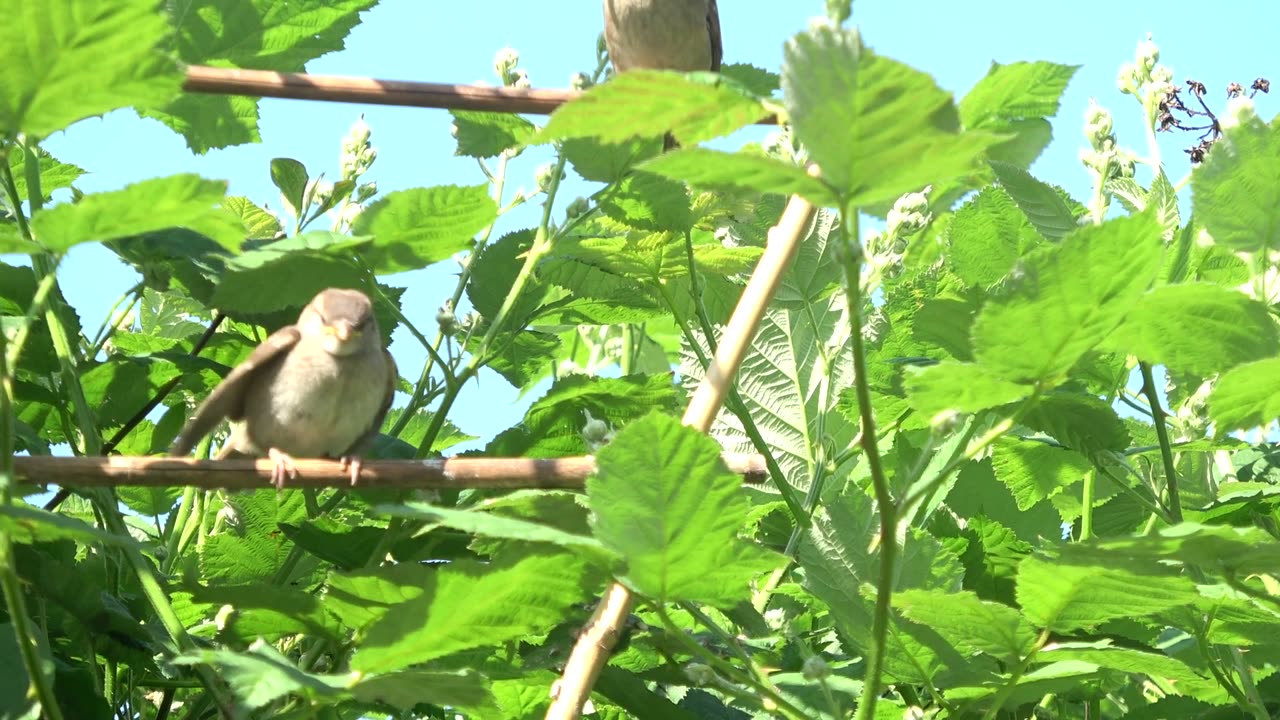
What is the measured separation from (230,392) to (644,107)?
3.94 feet

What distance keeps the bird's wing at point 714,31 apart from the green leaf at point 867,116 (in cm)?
352

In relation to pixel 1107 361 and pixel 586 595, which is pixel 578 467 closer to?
pixel 586 595

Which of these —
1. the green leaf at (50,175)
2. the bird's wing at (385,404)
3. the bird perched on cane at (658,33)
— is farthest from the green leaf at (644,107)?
the bird perched on cane at (658,33)

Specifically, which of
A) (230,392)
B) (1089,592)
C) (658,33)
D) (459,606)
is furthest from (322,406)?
(658,33)

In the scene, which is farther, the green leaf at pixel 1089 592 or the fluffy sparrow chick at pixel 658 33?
the fluffy sparrow chick at pixel 658 33

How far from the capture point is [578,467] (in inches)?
53.8

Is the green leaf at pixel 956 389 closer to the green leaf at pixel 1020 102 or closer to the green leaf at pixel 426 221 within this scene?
the green leaf at pixel 1020 102

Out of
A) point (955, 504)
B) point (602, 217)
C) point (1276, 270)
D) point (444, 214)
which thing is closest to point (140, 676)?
point (444, 214)

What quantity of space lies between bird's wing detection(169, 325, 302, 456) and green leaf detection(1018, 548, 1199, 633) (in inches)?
47.0

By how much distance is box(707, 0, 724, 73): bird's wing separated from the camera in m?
4.44

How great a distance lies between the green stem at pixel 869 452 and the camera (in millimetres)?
980

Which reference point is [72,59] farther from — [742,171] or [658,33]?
[658,33]

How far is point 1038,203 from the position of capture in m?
1.66

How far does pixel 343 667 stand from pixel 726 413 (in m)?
0.79
